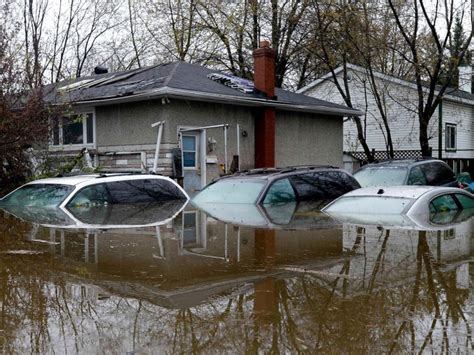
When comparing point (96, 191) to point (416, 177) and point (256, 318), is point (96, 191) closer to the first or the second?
point (256, 318)

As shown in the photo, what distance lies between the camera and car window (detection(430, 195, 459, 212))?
10555 mm

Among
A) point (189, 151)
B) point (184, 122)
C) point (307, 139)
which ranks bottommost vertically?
point (189, 151)

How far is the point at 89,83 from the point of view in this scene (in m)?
20.2

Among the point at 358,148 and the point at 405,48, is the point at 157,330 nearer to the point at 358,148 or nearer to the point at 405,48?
the point at 405,48

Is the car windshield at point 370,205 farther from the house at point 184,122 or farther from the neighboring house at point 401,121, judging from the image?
the neighboring house at point 401,121

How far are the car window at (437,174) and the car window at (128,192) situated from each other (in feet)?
20.4

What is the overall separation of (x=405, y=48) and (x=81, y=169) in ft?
50.3

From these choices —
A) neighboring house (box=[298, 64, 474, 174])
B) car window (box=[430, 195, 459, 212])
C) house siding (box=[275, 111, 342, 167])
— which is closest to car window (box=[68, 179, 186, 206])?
car window (box=[430, 195, 459, 212])

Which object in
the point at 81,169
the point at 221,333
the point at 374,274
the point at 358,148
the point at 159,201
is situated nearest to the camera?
the point at 221,333

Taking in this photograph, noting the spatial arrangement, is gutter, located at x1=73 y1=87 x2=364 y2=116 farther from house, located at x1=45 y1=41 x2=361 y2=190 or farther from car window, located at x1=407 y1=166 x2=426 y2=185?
car window, located at x1=407 y1=166 x2=426 y2=185

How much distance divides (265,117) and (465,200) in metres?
8.83

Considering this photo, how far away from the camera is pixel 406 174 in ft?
46.8

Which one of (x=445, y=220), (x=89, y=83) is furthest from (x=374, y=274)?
(x=89, y=83)

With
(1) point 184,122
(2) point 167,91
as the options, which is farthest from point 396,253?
(1) point 184,122
